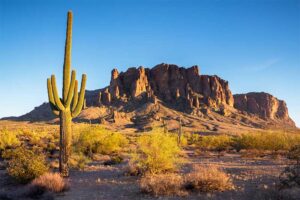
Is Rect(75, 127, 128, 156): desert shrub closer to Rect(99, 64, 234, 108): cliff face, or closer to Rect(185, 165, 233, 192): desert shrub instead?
Rect(185, 165, 233, 192): desert shrub

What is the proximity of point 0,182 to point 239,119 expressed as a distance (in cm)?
9327

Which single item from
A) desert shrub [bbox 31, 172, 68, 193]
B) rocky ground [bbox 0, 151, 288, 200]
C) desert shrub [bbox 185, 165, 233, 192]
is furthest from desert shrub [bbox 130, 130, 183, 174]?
desert shrub [bbox 31, 172, 68, 193]

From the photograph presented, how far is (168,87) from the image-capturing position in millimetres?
111625

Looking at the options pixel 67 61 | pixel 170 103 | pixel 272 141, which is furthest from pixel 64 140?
pixel 170 103

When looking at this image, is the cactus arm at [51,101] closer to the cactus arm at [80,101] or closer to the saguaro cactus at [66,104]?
the saguaro cactus at [66,104]

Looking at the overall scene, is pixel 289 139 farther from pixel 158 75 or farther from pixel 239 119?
pixel 158 75

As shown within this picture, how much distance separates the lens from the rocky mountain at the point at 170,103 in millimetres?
83438

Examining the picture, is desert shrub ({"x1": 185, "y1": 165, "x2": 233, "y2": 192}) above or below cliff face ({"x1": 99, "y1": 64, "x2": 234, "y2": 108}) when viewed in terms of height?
below

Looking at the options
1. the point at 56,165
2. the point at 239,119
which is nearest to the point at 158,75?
the point at 239,119

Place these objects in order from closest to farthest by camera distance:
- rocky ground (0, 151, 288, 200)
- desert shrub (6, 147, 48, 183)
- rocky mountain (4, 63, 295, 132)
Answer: rocky ground (0, 151, 288, 200)
desert shrub (6, 147, 48, 183)
rocky mountain (4, 63, 295, 132)

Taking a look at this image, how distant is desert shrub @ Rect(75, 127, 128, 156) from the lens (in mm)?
20039

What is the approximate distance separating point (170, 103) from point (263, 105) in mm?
53341

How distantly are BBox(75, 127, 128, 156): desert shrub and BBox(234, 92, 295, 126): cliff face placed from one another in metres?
108

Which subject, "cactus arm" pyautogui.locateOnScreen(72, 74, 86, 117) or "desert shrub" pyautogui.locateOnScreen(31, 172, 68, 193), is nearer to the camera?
"desert shrub" pyautogui.locateOnScreen(31, 172, 68, 193)
